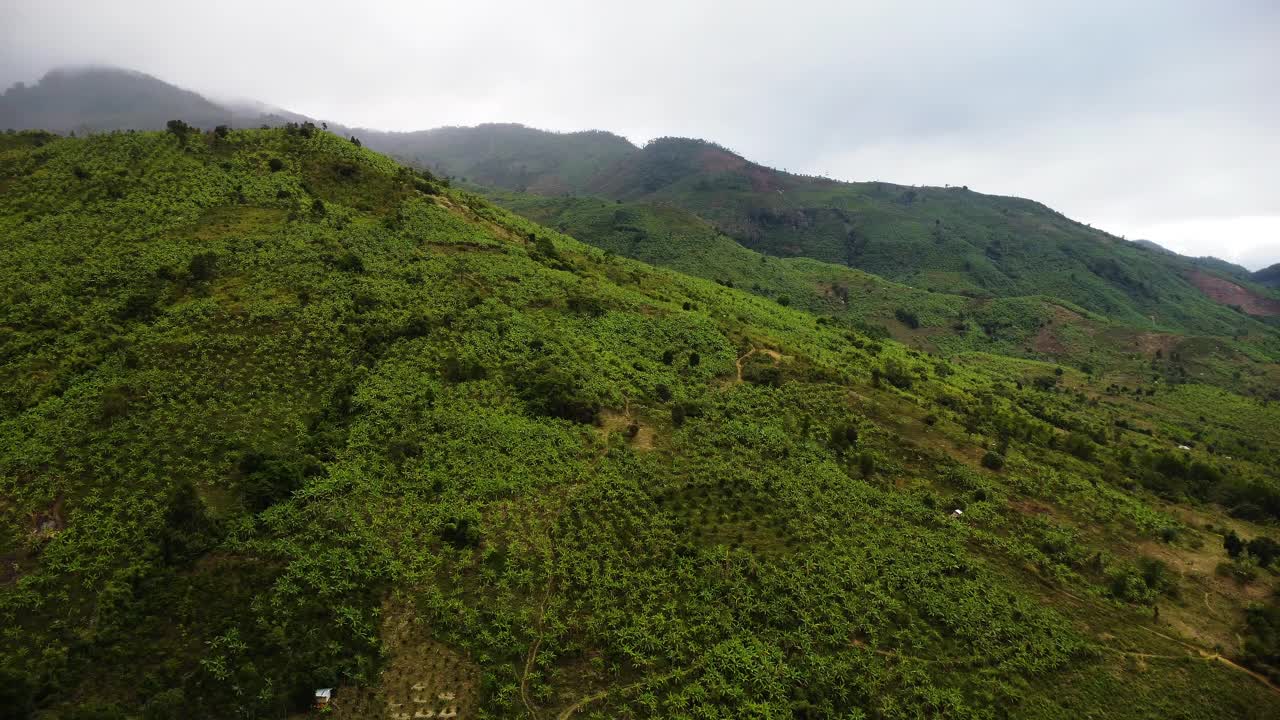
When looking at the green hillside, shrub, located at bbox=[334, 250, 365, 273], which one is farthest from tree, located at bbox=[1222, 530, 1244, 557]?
shrub, located at bbox=[334, 250, 365, 273]

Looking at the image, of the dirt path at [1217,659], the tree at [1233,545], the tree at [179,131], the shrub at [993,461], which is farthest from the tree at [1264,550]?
the tree at [179,131]

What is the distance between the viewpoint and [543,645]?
88.5 ft

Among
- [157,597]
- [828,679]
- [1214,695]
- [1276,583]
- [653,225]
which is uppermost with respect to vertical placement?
[653,225]

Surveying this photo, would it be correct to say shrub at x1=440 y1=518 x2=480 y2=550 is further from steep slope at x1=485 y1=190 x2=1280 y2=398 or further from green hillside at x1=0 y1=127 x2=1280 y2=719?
steep slope at x1=485 y1=190 x2=1280 y2=398

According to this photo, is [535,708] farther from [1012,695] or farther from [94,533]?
[94,533]

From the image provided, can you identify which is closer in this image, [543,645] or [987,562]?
[543,645]

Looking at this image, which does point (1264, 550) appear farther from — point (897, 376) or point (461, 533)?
point (461, 533)

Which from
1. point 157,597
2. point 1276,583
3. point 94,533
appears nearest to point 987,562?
point 1276,583

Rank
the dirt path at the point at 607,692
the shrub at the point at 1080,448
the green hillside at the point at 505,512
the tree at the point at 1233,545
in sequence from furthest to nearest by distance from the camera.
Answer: the shrub at the point at 1080,448 < the tree at the point at 1233,545 < the green hillside at the point at 505,512 < the dirt path at the point at 607,692

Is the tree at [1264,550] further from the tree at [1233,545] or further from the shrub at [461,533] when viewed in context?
the shrub at [461,533]

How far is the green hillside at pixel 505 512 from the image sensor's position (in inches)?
1010

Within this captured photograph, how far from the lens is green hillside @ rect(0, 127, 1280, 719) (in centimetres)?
2566

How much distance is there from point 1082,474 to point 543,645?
4842cm

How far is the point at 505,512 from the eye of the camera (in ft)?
111
